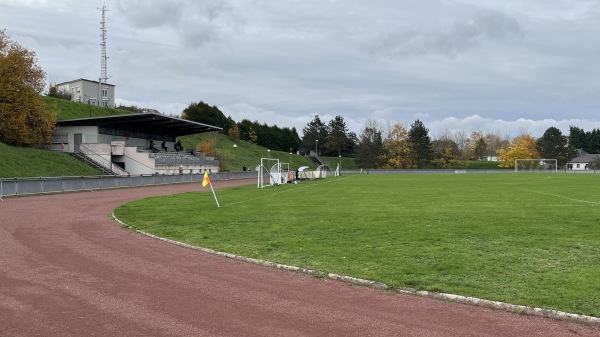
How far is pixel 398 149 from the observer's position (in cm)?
11731

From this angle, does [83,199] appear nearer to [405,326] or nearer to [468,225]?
[468,225]

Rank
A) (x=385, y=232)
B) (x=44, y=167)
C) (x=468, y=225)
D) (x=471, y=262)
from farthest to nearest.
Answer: (x=44, y=167) → (x=468, y=225) → (x=385, y=232) → (x=471, y=262)

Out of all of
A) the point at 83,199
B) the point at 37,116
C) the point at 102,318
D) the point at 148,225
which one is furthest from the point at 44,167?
the point at 102,318

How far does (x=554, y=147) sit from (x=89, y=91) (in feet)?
370

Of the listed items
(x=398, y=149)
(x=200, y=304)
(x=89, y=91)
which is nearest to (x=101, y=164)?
(x=200, y=304)

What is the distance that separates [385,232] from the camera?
530 inches

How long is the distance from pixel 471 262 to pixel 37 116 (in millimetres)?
54263

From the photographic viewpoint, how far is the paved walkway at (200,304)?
20.3 feet

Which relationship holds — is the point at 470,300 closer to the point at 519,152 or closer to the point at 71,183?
the point at 71,183

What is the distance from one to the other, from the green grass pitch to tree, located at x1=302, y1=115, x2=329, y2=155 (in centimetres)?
12152

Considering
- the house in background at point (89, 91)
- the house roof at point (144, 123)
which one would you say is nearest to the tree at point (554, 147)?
the house roof at point (144, 123)

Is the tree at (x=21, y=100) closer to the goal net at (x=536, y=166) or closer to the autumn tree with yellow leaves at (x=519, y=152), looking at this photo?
the goal net at (x=536, y=166)

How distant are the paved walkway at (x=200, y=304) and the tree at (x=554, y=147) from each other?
128 metres

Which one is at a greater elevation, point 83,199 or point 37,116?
point 37,116
